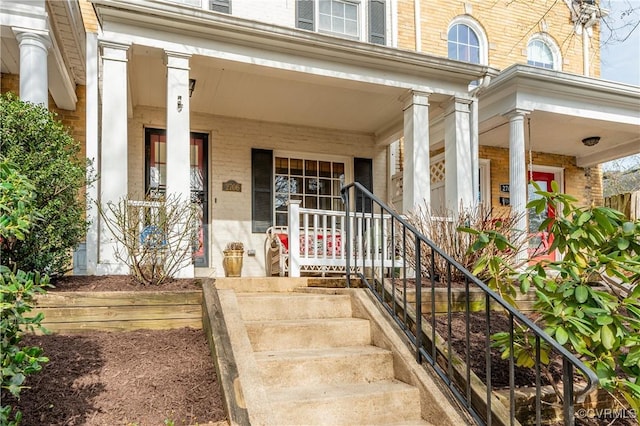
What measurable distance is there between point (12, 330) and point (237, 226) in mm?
5092

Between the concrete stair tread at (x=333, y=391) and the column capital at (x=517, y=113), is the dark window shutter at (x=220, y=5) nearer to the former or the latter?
the column capital at (x=517, y=113)

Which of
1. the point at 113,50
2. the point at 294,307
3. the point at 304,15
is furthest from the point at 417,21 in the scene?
the point at 294,307

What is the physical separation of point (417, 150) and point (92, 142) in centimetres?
369

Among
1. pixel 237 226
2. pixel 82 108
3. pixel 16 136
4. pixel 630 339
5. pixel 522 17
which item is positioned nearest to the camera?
pixel 630 339

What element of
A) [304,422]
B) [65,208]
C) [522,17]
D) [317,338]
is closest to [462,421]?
[304,422]

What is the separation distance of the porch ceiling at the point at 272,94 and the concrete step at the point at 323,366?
341cm

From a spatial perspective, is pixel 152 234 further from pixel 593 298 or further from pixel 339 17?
pixel 339 17

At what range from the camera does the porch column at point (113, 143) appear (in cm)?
421

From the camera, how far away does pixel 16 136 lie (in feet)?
11.4

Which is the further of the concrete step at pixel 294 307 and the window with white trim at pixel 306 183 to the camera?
the window with white trim at pixel 306 183

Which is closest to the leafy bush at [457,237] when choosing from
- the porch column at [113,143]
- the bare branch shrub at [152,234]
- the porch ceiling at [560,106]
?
the porch ceiling at [560,106]

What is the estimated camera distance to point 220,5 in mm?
6684

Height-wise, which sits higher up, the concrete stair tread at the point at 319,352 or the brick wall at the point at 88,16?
the brick wall at the point at 88,16

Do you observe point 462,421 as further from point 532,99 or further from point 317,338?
point 532,99
